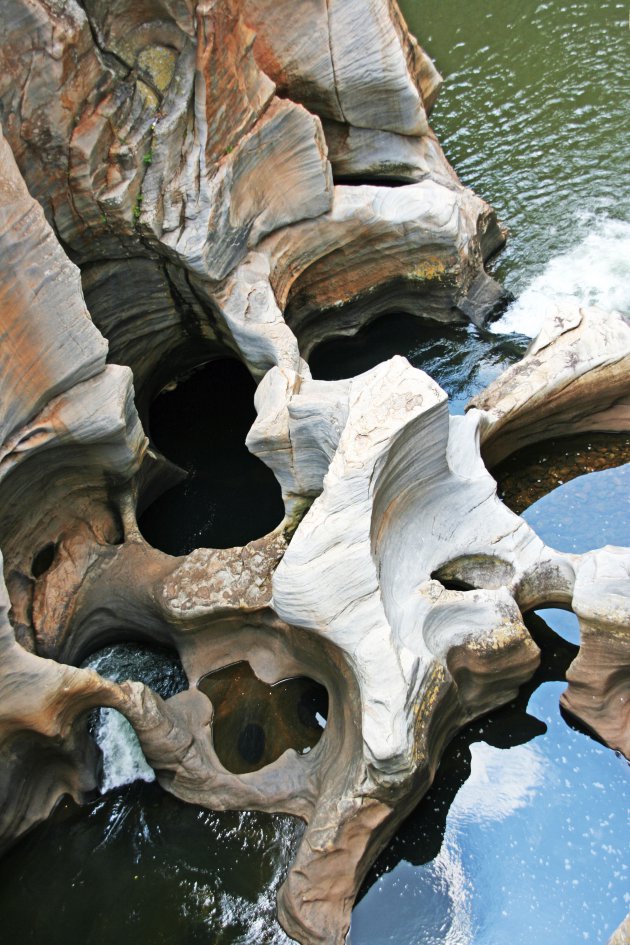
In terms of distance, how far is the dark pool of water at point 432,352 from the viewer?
9.32 meters

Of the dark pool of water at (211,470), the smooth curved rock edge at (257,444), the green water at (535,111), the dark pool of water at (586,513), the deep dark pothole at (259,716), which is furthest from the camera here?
the green water at (535,111)

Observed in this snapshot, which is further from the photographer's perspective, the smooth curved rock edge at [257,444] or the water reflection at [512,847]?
the smooth curved rock edge at [257,444]

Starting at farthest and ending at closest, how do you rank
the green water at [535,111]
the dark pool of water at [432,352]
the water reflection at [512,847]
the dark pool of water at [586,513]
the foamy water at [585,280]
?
1. the green water at [535,111]
2. the foamy water at [585,280]
3. the dark pool of water at [432,352]
4. the dark pool of water at [586,513]
5. the water reflection at [512,847]

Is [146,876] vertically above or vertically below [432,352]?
above

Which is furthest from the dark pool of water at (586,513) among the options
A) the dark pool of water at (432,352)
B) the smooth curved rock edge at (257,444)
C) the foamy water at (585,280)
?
the foamy water at (585,280)

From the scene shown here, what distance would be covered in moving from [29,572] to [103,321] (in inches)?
105

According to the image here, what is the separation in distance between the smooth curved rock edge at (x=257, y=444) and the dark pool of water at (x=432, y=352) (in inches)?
25.1

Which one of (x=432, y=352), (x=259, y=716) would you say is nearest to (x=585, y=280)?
(x=432, y=352)

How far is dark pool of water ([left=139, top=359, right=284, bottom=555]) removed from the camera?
856cm

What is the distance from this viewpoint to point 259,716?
6949 millimetres

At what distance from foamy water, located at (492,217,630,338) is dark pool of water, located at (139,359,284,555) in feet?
10.1

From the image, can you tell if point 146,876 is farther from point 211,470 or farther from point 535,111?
point 535,111

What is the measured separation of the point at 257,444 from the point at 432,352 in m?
3.38

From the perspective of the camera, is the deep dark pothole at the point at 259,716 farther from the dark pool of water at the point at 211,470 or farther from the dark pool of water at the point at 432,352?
the dark pool of water at the point at 432,352
